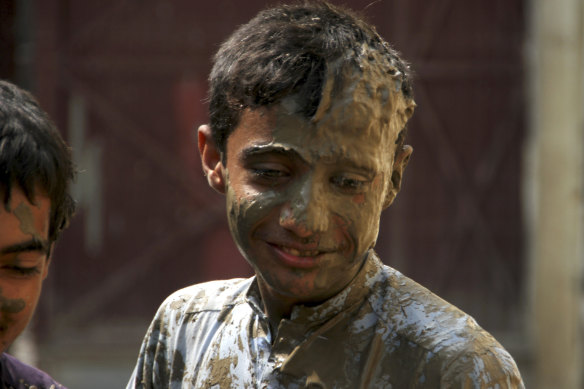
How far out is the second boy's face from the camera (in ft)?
6.47

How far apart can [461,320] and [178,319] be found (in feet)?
2.57

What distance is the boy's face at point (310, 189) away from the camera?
1972 millimetres

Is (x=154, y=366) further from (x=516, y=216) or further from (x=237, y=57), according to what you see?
(x=516, y=216)

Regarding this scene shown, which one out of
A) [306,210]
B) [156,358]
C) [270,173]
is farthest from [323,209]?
[156,358]

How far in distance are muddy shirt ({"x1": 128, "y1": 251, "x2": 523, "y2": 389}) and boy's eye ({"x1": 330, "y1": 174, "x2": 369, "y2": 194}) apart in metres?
0.24

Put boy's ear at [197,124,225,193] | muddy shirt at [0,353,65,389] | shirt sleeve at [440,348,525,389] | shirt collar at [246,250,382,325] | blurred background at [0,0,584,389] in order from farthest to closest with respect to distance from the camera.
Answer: blurred background at [0,0,584,389]
muddy shirt at [0,353,65,389]
boy's ear at [197,124,225,193]
shirt collar at [246,250,382,325]
shirt sleeve at [440,348,525,389]

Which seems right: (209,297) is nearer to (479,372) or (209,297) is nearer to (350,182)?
(350,182)

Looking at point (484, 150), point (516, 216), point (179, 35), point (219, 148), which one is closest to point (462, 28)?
point (484, 150)

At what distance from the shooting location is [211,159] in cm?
226

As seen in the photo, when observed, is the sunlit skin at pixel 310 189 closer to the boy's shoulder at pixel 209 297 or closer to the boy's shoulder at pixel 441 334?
the boy's shoulder at pixel 441 334

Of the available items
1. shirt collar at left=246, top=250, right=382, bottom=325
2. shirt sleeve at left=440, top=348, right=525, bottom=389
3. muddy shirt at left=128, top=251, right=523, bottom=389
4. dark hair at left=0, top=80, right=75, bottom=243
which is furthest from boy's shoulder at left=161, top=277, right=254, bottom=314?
shirt sleeve at left=440, top=348, right=525, bottom=389

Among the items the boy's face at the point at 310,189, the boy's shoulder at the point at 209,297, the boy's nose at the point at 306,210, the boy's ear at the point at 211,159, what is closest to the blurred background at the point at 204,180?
the boy's shoulder at the point at 209,297

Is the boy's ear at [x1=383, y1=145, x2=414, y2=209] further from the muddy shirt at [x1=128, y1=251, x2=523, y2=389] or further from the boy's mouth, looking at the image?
the boy's mouth

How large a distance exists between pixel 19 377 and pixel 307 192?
3.38ft
